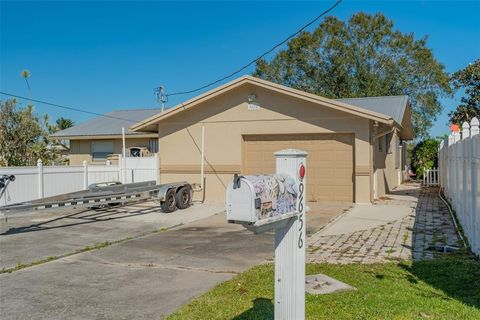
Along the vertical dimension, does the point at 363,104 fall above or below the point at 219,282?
above

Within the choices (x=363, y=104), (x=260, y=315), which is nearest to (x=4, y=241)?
(x=260, y=315)

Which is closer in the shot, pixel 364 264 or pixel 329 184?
pixel 364 264

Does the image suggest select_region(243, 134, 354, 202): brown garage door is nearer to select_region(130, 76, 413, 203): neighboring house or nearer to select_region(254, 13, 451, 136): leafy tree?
select_region(130, 76, 413, 203): neighboring house

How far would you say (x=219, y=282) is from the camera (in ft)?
20.8

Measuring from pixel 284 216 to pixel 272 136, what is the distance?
12945 mm

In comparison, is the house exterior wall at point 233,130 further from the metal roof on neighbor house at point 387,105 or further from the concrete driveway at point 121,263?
the concrete driveway at point 121,263

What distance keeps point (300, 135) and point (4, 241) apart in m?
9.58

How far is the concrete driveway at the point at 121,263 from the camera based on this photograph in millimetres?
5477

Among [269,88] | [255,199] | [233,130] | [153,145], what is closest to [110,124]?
[153,145]

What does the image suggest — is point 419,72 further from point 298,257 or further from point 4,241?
point 298,257

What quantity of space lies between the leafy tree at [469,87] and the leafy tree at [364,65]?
3.07 metres

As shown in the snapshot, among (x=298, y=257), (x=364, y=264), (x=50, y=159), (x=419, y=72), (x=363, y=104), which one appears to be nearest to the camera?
(x=298, y=257)

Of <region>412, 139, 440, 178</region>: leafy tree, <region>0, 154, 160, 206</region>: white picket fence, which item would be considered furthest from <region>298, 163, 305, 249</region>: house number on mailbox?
<region>412, 139, 440, 178</region>: leafy tree

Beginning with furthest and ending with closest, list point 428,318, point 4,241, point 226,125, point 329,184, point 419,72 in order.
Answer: point 419,72 < point 226,125 < point 329,184 < point 4,241 < point 428,318
